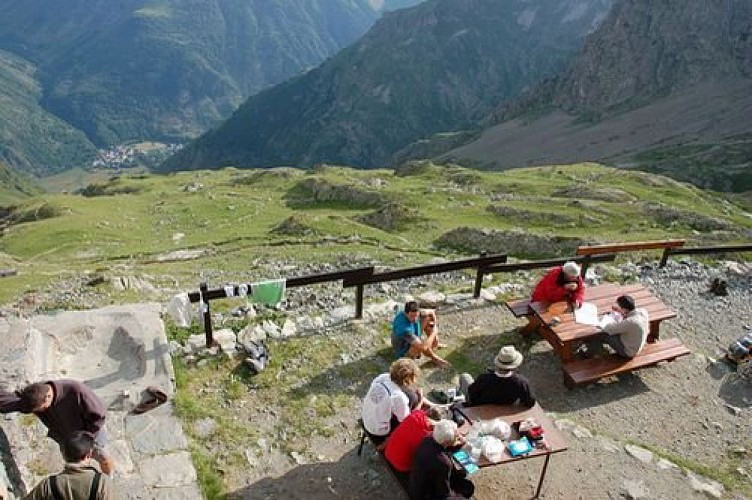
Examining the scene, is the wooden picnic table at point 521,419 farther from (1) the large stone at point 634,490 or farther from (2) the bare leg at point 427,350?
(2) the bare leg at point 427,350

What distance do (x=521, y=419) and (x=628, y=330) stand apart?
14.9ft

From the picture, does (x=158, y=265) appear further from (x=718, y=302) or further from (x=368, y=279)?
(x=718, y=302)

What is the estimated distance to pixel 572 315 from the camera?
51.3ft

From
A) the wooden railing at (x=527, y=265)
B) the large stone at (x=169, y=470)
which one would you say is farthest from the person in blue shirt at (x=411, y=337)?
the large stone at (x=169, y=470)

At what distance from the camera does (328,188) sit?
2746 inches

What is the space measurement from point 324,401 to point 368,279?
383 cm

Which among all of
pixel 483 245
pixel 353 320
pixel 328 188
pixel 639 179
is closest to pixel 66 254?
pixel 328 188

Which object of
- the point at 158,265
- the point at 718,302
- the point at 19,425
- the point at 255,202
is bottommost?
the point at 255,202

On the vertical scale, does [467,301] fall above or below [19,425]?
below

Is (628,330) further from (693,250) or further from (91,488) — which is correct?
(91,488)

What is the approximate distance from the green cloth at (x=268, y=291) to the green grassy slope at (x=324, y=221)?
56.6ft

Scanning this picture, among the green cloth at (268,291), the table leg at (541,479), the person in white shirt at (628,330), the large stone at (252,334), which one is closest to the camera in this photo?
the table leg at (541,479)

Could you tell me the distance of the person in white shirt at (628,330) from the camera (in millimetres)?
14398

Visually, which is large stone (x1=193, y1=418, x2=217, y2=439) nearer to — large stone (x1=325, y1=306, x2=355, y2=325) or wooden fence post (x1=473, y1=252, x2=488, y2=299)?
large stone (x1=325, y1=306, x2=355, y2=325)
